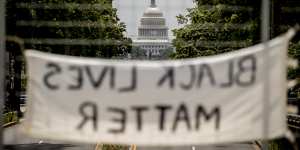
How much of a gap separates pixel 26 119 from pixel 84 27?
1418 cm

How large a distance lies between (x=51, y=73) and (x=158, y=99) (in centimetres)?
98

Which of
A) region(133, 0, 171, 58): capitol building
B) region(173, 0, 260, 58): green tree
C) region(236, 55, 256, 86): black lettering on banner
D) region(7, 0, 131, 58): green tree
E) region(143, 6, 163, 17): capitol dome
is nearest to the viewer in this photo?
region(236, 55, 256, 86): black lettering on banner


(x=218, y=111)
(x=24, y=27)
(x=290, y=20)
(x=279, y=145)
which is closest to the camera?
(x=218, y=111)

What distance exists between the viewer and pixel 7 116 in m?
24.4

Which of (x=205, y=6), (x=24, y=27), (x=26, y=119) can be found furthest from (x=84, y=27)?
(x=26, y=119)

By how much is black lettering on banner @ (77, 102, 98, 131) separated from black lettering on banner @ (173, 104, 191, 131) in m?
0.70

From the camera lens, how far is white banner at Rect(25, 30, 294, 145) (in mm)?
5945

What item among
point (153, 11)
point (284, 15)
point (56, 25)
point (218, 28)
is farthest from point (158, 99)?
point (153, 11)

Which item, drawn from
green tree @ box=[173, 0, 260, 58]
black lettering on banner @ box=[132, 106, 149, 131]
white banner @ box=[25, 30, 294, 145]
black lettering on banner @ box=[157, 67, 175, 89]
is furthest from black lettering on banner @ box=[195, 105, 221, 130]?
green tree @ box=[173, 0, 260, 58]

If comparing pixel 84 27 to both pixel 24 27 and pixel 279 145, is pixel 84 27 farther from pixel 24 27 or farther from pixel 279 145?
pixel 279 145

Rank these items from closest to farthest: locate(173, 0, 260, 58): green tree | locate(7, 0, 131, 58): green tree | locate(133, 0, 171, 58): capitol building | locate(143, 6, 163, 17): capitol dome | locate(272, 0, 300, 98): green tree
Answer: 1. locate(272, 0, 300, 98): green tree
2. locate(173, 0, 260, 58): green tree
3. locate(7, 0, 131, 58): green tree
4. locate(133, 0, 171, 58): capitol building
5. locate(143, 6, 163, 17): capitol dome

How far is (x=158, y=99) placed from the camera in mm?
6023

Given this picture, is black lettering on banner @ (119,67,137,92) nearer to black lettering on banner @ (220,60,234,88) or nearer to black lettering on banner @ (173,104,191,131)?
black lettering on banner @ (173,104,191,131)

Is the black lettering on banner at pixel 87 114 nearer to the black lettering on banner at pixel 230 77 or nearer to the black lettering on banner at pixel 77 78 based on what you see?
the black lettering on banner at pixel 77 78
